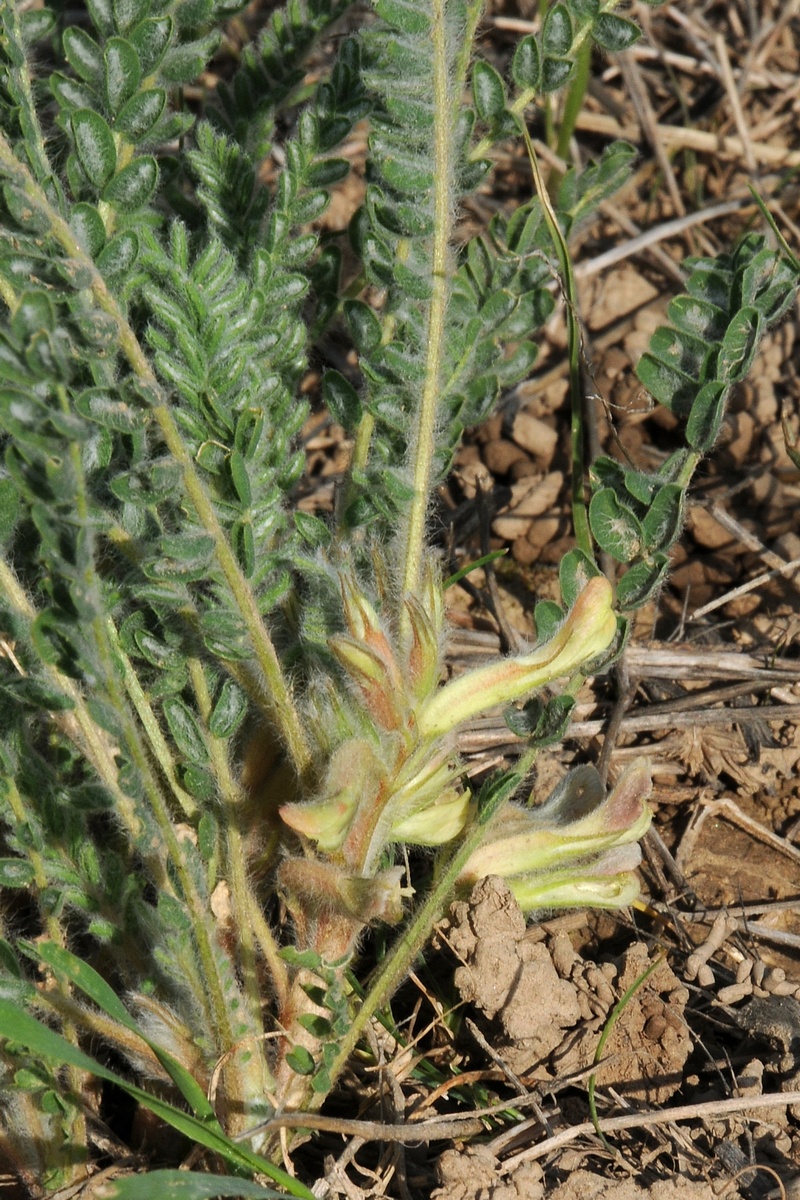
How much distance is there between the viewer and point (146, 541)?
2.05 metres

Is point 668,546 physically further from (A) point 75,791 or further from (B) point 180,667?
(A) point 75,791

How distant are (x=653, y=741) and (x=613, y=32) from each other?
1461 millimetres

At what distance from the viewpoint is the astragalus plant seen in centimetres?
180

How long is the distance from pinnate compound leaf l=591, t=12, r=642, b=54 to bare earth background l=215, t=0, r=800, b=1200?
39 cm

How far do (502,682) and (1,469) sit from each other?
85cm

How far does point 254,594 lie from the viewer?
2.05 meters

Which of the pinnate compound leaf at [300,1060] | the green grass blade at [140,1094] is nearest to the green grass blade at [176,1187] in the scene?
the green grass blade at [140,1094]

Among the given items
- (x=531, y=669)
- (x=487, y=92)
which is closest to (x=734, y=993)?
(x=531, y=669)

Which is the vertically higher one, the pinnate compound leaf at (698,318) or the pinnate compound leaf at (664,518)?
the pinnate compound leaf at (698,318)

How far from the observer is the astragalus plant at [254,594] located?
180cm

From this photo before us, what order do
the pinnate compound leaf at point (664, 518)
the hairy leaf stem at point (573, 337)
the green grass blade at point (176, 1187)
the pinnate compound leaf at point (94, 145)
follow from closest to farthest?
the green grass blade at point (176, 1187) → the pinnate compound leaf at point (94, 145) → the pinnate compound leaf at point (664, 518) → the hairy leaf stem at point (573, 337)

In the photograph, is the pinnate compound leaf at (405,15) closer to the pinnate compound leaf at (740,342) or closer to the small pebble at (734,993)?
the pinnate compound leaf at (740,342)

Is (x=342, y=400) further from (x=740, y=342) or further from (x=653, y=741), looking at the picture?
(x=653, y=741)

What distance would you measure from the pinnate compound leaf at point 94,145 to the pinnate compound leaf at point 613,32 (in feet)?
→ 2.93
